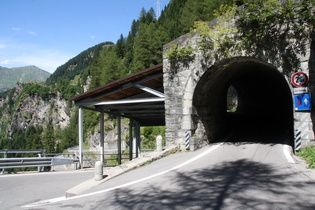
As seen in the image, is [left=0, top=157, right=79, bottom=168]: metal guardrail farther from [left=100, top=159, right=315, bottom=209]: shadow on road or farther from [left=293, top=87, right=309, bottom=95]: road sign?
[left=293, top=87, right=309, bottom=95]: road sign

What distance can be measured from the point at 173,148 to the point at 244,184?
5159 millimetres

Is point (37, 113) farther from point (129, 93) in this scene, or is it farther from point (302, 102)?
point (302, 102)

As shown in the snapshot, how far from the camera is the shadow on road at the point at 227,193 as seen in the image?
477cm

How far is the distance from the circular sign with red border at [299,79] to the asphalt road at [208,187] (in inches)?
89.7

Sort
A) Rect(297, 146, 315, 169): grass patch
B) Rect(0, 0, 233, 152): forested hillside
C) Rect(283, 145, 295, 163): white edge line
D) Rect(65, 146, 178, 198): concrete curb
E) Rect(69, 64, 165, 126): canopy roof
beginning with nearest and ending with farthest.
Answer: Rect(65, 146, 178, 198): concrete curb
Rect(297, 146, 315, 169): grass patch
Rect(283, 145, 295, 163): white edge line
Rect(69, 64, 165, 126): canopy roof
Rect(0, 0, 233, 152): forested hillside

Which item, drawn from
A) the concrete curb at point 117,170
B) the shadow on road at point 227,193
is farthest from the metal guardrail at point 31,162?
the shadow on road at point 227,193

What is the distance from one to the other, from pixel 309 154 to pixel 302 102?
1.61 m

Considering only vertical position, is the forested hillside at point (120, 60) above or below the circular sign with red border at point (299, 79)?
above

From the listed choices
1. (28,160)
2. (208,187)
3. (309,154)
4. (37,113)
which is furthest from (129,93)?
(37,113)

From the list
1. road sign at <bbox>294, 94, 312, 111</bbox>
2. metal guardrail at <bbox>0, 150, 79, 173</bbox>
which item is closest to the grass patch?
road sign at <bbox>294, 94, 312, 111</bbox>

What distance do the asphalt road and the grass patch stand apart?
1.21 feet

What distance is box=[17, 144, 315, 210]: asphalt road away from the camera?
16.1ft

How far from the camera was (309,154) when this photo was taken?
8039mm

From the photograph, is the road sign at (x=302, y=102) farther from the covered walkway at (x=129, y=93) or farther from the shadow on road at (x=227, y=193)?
the covered walkway at (x=129, y=93)
